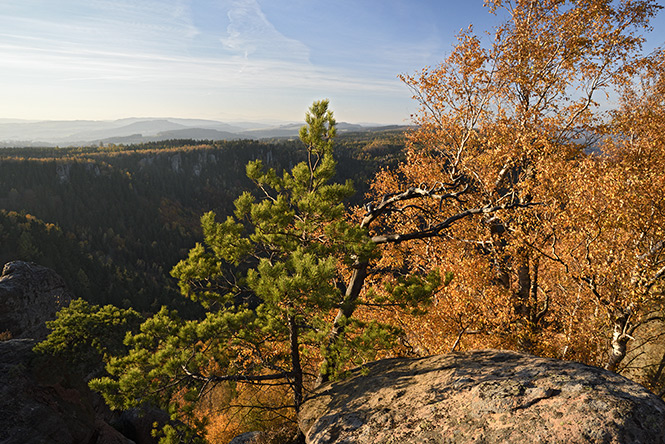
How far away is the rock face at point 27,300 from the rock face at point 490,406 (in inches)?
1487

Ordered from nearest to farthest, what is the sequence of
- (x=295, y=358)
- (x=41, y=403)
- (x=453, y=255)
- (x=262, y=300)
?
1. (x=262, y=300)
2. (x=295, y=358)
3. (x=41, y=403)
4. (x=453, y=255)

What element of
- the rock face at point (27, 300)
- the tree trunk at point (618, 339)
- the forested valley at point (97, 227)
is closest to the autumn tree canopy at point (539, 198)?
the tree trunk at point (618, 339)

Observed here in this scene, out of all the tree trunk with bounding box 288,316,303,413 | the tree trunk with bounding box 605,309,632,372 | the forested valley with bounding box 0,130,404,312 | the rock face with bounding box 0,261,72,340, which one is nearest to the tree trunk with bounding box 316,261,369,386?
the tree trunk with bounding box 288,316,303,413

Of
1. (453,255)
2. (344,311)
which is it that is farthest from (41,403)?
(453,255)

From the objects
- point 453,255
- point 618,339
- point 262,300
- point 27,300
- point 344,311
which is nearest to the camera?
point 262,300

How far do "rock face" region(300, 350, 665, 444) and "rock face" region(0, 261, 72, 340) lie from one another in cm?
3778

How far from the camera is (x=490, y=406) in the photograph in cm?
634

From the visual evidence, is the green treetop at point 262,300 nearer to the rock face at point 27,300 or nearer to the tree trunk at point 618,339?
the tree trunk at point 618,339

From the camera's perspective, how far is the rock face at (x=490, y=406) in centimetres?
545

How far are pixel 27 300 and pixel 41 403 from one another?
3161 cm

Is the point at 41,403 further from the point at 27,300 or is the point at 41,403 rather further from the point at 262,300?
the point at 27,300

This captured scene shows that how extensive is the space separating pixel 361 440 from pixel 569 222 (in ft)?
33.0

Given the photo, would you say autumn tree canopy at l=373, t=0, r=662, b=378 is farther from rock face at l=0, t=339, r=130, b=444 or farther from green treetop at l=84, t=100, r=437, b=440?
rock face at l=0, t=339, r=130, b=444

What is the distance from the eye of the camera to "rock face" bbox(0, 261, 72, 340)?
3383cm
